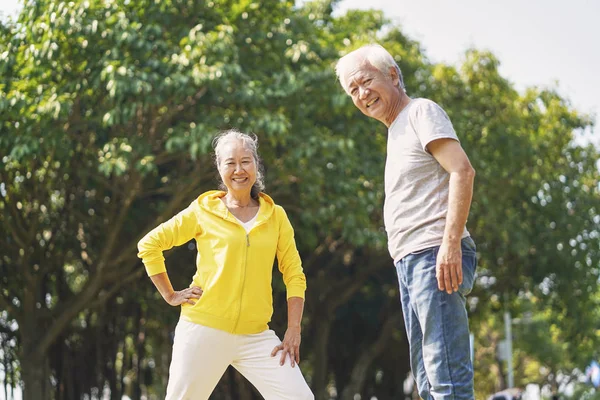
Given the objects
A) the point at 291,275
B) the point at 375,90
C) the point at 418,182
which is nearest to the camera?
the point at 418,182

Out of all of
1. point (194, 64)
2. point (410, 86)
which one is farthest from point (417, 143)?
point (410, 86)

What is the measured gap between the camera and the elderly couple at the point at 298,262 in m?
4.10

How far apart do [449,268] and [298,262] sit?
3.43ft

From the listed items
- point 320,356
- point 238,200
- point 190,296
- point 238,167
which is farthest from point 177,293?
point 320,356

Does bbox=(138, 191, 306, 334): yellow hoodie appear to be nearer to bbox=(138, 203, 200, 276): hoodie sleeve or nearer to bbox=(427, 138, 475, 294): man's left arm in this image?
bbox=(138, 203, 200, 276): hoodie sleeve

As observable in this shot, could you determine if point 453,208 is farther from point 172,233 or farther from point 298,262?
point 172,233

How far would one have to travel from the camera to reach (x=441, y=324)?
409 centimetres

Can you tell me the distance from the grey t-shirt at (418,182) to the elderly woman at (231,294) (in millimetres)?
693

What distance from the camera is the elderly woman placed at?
4508 millimetres

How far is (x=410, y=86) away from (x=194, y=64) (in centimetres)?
640

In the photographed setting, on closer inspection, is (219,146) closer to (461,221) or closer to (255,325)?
(255,325)

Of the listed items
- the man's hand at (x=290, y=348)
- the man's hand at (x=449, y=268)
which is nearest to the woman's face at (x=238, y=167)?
the man's hand at (x=290, y=348)

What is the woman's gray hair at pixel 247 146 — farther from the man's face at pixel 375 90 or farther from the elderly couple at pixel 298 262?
the man's face at pixel 375 90

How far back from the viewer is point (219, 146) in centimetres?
482
